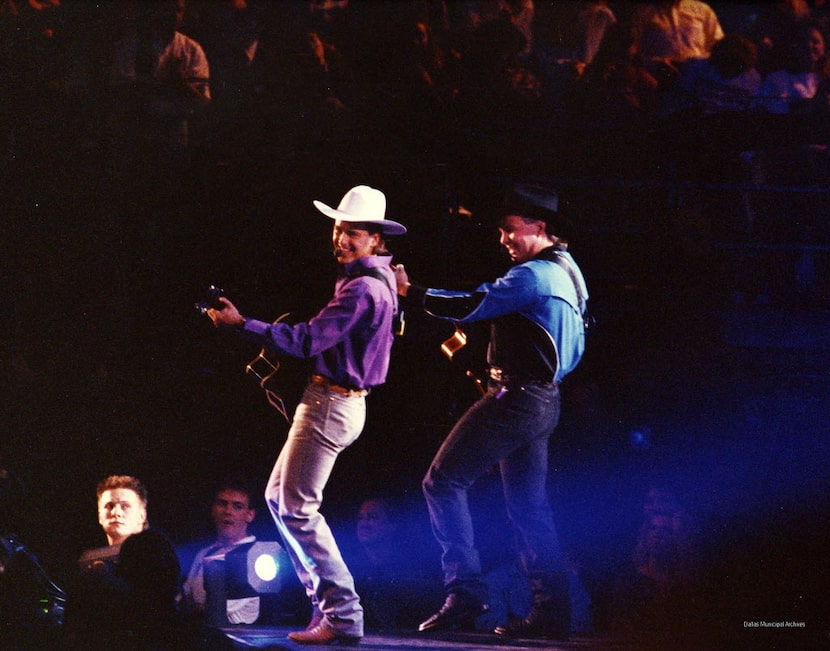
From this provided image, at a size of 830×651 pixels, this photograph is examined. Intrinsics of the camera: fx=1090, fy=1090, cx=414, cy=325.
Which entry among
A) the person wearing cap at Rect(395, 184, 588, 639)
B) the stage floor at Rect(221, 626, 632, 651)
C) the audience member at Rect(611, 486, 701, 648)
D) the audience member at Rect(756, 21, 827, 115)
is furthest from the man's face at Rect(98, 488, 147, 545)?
the audience member at Rect(756, 21, 827, 115)

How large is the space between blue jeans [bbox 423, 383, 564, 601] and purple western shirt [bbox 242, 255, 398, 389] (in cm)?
61

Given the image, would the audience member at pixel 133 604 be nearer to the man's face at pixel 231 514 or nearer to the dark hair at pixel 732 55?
the man's face at pixel 231 514

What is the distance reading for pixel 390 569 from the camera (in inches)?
293

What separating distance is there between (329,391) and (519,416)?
3.39ft

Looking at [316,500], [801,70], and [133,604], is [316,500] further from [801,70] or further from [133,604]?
[801,70]

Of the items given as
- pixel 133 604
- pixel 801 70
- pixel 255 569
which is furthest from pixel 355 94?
pixel 133 604

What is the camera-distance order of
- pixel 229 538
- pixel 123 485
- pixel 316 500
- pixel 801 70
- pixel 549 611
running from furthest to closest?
pixel 801 70 < pixel 229 538 < pixel 123 485 < pixel 549 611 < pixel 316 500

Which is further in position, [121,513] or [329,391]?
[121,513]

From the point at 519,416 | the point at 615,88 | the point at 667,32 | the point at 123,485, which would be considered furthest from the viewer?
the point at 667,32

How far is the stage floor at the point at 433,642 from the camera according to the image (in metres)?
5.76

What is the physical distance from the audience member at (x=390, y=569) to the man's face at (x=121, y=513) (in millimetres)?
1534

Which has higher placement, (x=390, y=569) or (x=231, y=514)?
(x=231, y=514)

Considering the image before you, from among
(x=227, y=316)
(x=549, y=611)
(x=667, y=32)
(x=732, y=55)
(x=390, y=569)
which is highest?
(x=667, y=32)

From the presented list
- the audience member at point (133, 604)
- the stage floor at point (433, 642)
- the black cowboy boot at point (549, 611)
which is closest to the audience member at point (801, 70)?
the black cowboy boot at point (549, 611)
